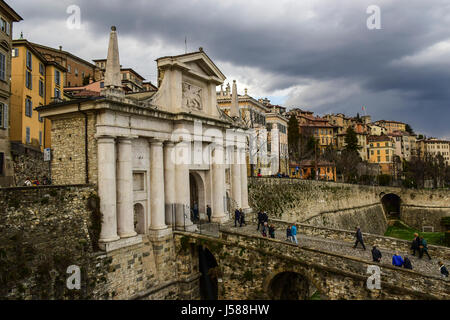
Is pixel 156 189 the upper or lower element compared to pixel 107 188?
lower

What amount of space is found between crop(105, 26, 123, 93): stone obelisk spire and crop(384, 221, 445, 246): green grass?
4333 cm

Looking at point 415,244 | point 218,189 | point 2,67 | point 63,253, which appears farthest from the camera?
point 218,189

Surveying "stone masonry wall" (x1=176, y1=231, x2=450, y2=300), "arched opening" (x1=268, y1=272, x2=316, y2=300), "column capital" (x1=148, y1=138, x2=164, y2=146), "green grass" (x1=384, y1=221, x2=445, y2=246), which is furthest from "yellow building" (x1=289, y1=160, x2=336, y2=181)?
"stone masonry wall" (x1=176, y1=231, x2=450, y2=300)

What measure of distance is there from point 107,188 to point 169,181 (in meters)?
4.65

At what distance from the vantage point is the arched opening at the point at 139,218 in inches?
699

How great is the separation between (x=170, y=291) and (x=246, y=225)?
6.55m

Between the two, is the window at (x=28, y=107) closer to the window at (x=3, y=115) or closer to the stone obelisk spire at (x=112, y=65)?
the window at (x=3, y=115)

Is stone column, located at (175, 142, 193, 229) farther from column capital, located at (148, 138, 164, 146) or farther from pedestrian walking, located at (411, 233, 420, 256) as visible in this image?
pedestrian walking, located at (411, 233, 420, 256)

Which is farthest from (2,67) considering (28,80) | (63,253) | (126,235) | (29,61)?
(63,253)

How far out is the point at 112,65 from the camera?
15.6 m

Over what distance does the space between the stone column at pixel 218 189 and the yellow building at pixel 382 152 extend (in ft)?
267

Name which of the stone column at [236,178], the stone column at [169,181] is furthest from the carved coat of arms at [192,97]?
the stone column at [236,178]

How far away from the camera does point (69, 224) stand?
1403 centimetres

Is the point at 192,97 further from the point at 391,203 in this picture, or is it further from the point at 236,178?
the point at 391,203
